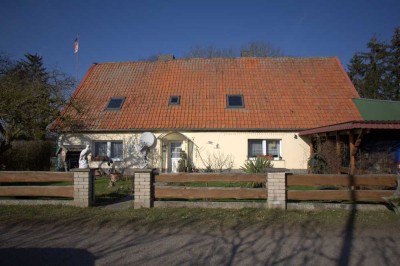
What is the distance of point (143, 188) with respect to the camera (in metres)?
8.17

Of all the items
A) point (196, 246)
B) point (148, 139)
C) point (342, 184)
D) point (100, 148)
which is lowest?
point (196, 246)

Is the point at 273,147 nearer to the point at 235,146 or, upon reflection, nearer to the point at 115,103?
the point at 235,146

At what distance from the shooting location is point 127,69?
69.6ft

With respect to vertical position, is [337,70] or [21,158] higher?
[337,70]

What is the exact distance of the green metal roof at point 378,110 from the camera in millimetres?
15891

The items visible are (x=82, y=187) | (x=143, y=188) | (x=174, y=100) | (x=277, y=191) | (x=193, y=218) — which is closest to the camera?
(x=193, y=218)

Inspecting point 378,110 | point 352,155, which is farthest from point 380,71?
point 352,155

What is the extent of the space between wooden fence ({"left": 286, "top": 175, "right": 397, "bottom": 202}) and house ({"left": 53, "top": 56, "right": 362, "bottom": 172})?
7.96 meters

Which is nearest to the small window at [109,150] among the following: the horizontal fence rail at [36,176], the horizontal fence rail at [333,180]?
the horizontal fence rail at [36,176]

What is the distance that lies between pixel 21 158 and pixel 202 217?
13.7m

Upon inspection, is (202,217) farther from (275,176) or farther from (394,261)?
(394,261)

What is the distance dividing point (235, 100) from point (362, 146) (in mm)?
7591

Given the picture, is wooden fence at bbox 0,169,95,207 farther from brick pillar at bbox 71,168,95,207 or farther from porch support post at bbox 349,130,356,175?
porch support post at bbox 349,130,356,175

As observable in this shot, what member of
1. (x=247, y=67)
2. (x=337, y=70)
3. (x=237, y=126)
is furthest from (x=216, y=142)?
(x=337, y=70)
